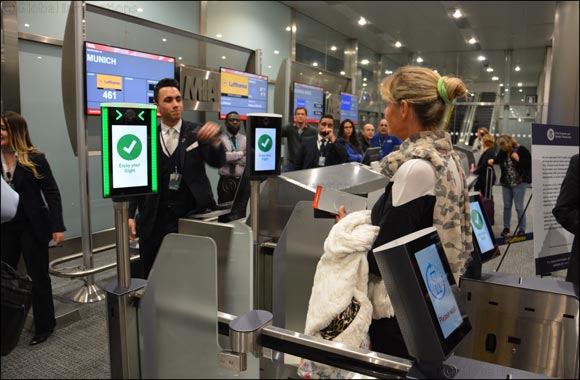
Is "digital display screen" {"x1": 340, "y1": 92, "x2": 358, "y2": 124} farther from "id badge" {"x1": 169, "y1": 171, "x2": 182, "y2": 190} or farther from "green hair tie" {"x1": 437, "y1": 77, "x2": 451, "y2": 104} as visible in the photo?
"green hair tie" {"x1": 437, "y1": 77, "x2": 451, "y2": 104}

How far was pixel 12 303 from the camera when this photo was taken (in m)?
1.04

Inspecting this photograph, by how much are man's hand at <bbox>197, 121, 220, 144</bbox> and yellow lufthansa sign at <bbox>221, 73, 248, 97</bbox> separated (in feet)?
10.8

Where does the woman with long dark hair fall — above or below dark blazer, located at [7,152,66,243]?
above

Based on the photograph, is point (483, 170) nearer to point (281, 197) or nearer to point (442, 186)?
point (281, 197)

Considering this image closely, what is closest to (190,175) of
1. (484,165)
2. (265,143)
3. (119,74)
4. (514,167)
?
(265,143)

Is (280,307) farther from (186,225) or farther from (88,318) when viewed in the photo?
(88,318)

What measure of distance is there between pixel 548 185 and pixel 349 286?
185 cm

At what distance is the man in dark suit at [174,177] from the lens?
249 cm

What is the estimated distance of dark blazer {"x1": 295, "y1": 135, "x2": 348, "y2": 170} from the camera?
537 cm

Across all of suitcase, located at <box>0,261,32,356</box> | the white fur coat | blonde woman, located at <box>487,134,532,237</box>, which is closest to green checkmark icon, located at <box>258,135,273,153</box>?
the white fur coat

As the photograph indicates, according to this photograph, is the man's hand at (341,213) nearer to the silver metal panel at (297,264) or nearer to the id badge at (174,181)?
the silver metal panel at (297,264)

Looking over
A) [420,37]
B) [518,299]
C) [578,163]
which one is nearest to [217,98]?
[578,163]

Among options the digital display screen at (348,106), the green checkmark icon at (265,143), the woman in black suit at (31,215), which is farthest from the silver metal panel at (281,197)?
the digital display screen at (348,106)

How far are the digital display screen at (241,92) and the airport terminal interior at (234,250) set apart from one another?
24 mm
